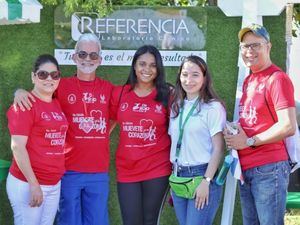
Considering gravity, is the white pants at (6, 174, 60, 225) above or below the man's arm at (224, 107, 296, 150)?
below

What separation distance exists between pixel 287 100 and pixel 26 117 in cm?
195

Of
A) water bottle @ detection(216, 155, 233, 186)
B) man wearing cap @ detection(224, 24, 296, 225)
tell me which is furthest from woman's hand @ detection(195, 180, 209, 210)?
man wearing cap @ detection(224, 24, 296, 225)

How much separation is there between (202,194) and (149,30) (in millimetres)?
2050

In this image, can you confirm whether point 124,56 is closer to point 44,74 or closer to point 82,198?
point 44,74

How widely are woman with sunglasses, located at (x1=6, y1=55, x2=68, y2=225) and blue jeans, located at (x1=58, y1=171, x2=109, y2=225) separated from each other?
0.59ft

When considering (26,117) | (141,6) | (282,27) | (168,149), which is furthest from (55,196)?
(282,27)

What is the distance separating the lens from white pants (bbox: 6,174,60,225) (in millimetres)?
4383

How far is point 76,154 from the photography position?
15.5 ft

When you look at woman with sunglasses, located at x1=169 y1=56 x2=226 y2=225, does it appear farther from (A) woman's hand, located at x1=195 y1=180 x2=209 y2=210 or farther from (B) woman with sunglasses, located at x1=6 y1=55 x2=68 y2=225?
(B) woman with sunglasses, located at x1=6 y1=55 x2=68 y2=225

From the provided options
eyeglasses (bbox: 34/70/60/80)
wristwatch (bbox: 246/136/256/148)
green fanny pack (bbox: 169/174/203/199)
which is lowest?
green fanny pack (bbox: 169/174/203/199)

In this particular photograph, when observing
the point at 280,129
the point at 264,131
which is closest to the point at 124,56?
the point at 264,131

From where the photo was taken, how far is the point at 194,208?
412cm

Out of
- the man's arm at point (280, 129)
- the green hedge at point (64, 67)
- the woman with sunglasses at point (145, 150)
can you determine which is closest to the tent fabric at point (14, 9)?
the green hedge at point (64, 67)

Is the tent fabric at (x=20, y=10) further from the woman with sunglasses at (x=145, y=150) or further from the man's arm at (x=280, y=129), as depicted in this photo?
the man's arm at (x=280, y=129)
